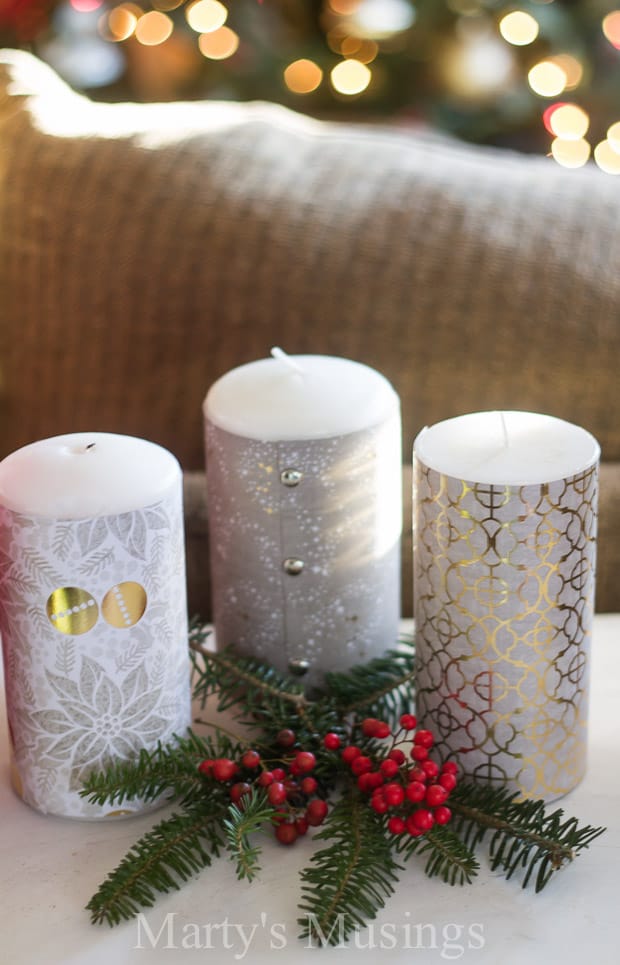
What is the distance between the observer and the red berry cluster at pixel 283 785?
601 mm

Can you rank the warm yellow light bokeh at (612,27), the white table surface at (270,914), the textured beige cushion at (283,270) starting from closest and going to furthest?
the white table surface at (270,914) < the textured beige cushion at (283,270) < the warm yellow light bokeh at (612,27)

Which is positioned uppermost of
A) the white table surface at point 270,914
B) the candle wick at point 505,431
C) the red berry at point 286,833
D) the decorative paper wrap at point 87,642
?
the candle wick at point 505,431

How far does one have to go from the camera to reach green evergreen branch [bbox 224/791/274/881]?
1.84 ft

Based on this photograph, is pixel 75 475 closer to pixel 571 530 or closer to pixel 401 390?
pixel 571 530

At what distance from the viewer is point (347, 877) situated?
554 mm

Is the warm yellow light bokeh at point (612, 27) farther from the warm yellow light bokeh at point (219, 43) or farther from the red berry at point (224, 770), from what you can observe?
the red berry at point (224, 770)

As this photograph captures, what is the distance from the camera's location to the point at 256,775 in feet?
2.07

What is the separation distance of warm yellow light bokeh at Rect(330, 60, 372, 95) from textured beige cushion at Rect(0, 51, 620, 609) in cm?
146

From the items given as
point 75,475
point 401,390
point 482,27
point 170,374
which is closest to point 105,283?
point 170,374

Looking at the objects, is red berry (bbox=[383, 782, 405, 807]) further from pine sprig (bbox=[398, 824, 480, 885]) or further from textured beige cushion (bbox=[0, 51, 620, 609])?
textured beige cushion (bbox=[0, 51, 620, 609])

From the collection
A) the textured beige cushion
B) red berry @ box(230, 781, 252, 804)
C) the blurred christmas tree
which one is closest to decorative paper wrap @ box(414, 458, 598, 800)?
red berry @ box(230, 781, 252, 804)

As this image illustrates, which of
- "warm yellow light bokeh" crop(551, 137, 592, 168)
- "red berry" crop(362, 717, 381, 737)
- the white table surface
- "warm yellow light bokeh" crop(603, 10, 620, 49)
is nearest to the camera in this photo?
the white table surface

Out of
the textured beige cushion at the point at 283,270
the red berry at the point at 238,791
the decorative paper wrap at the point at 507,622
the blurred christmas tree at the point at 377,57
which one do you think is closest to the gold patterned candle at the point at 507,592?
the decorative paper wrap at the point at 507,622

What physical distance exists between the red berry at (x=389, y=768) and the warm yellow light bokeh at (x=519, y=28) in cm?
209
